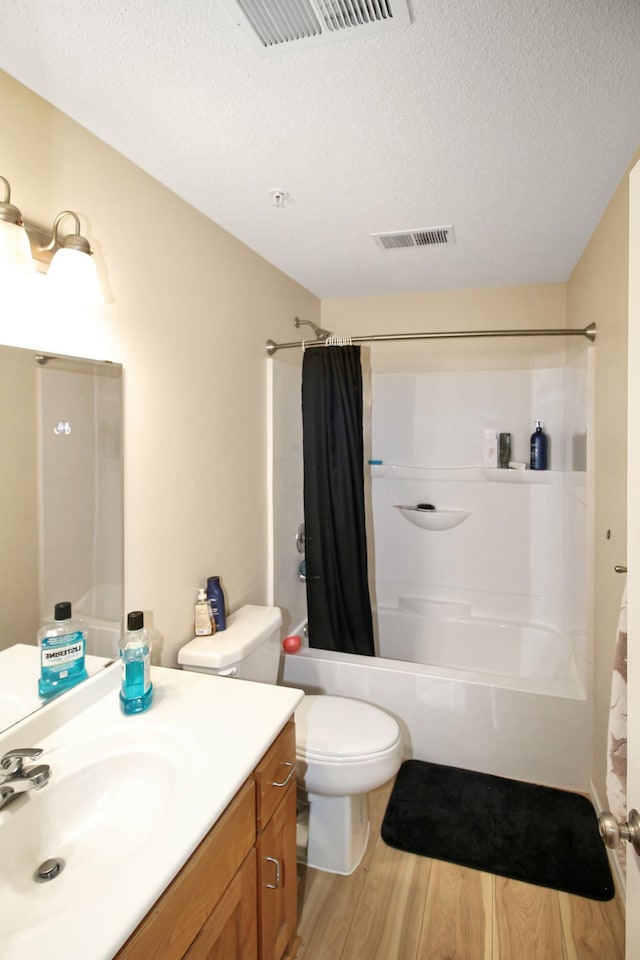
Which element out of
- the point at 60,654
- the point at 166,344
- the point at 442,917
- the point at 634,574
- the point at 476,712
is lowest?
the point at 442,917

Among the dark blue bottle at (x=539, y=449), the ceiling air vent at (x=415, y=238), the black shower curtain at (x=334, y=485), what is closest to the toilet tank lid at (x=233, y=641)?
the black shower curtain at (x=334, y=485)

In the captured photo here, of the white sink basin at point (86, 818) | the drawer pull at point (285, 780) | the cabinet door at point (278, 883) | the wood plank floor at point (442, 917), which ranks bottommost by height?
the wood plank floor at point (442, 917)

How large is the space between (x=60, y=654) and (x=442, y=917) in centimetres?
148

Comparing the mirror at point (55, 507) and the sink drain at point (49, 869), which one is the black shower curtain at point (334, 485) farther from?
the sink drain at point (49, 869)

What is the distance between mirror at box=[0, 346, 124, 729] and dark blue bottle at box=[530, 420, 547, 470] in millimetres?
2322

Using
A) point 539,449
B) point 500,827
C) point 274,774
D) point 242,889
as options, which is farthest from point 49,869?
point 539,449

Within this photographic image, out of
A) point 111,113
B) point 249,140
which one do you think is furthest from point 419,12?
point 111,113

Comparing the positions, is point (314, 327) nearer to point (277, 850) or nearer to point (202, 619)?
point (202, 619)

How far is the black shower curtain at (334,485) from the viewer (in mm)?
2461

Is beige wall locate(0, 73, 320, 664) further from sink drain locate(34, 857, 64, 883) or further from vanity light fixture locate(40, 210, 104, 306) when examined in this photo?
sink drain locate(34, 857, 64, 883)

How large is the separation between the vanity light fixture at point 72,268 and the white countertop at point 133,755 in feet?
3.34

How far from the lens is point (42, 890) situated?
0.87m

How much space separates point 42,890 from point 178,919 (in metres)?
0.24

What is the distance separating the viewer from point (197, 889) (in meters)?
0.91
